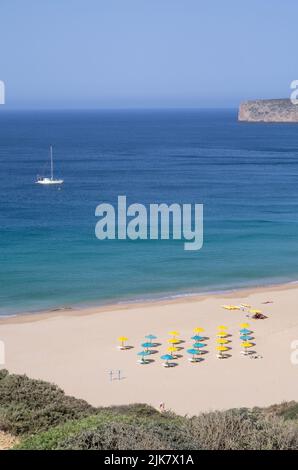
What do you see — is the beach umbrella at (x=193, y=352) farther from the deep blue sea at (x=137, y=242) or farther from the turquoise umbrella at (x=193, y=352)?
the deep blue sea at (x=137, y=242)

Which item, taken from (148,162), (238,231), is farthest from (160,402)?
(148,162)

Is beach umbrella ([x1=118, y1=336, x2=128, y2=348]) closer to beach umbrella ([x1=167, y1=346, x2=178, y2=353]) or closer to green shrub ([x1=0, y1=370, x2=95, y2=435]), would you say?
beach umbrella ([x1=167, y1=346, x2=178, y2=353])

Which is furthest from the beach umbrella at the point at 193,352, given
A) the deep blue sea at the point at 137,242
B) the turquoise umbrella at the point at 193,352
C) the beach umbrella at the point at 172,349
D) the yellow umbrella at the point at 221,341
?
the deep blue sea at the point at 137,242

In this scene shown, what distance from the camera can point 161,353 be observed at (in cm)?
2334

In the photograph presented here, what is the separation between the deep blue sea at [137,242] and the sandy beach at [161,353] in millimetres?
2906

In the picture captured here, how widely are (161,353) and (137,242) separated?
19228mm

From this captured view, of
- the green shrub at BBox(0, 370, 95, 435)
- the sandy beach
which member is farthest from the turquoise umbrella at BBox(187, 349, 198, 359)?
the green shrub at BBox(0, 370, 95, 435)

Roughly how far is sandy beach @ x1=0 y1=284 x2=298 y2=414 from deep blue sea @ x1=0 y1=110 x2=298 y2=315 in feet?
9.54

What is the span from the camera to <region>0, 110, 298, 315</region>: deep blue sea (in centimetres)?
3350

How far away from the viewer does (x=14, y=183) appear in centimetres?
6444

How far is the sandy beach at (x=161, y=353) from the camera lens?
65.0 ft

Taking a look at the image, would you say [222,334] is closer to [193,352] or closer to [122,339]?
[193,352]

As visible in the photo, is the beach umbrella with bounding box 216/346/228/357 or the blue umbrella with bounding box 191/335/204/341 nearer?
the beach umbrella with bounding box 216/346/228/357

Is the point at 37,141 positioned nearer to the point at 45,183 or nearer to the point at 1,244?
the point at 45,183
